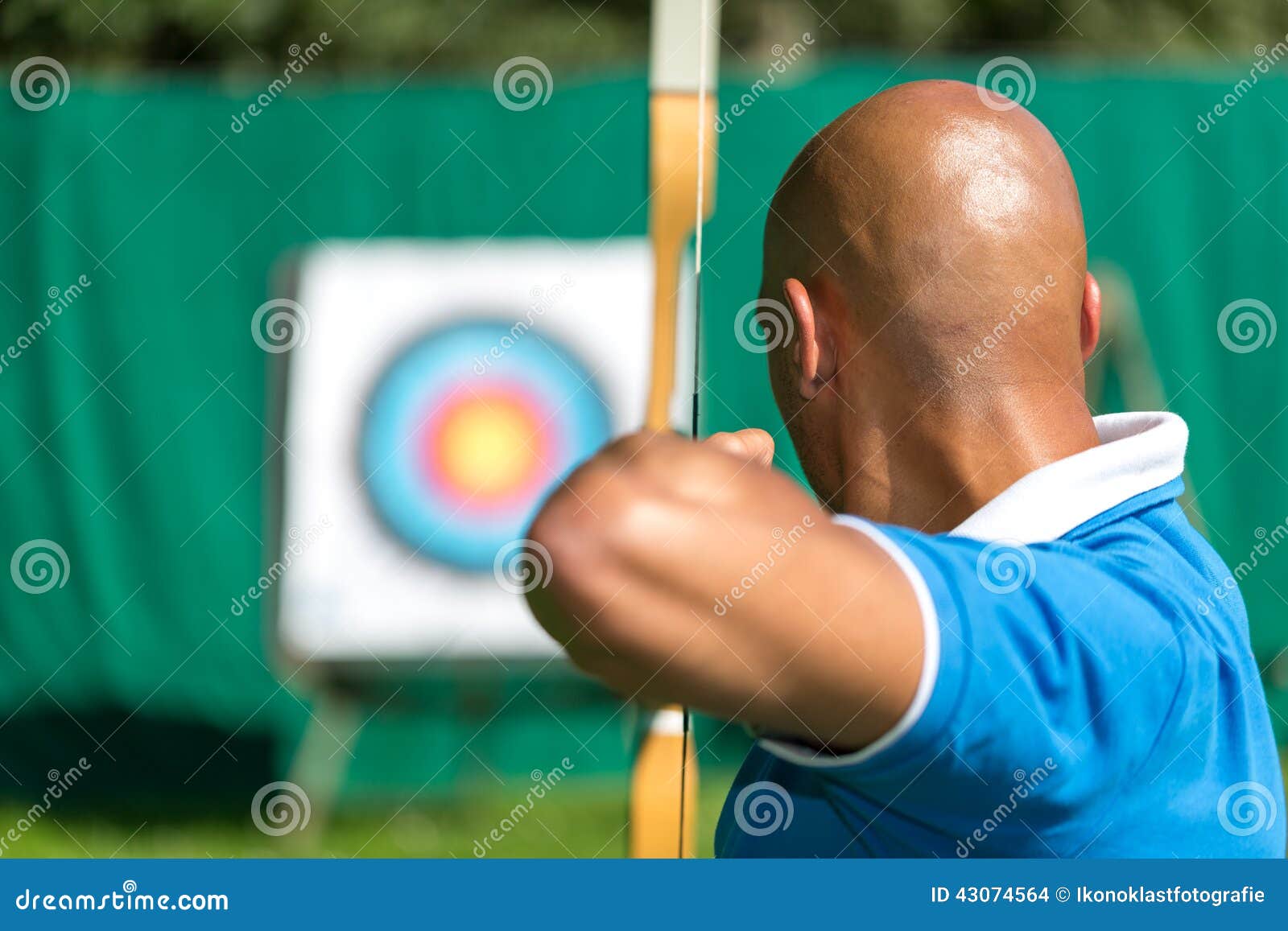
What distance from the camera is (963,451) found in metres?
0.91

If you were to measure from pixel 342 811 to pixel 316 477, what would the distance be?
857 millimetres

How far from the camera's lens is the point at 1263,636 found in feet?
11.6

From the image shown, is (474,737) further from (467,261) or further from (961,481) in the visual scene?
(961,481)

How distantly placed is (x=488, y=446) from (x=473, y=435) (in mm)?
54

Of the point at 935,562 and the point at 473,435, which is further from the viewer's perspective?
the point at 473,435

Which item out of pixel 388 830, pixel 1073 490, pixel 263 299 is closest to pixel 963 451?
pixel 1073 490

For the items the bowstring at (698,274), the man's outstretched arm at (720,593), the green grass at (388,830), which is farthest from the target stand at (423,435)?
the man's outstretched arm at (720,593)

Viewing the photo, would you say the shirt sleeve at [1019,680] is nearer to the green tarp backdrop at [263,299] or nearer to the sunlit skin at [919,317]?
the sunlit skin at [919,317]

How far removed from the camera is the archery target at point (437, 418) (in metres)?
3.58

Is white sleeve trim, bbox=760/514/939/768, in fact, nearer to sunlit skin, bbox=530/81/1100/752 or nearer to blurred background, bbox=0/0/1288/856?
sunlit skin, bbox=530/81/1100/752

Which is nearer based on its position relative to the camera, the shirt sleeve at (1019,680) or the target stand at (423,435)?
the shirt sleeve at (1019,680)

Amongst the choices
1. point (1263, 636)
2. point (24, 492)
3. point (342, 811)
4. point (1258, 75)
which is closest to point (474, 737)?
point (342, 811)

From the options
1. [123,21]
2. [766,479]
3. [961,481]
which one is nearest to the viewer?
[766,479]

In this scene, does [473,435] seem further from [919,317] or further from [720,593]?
[720,593]
